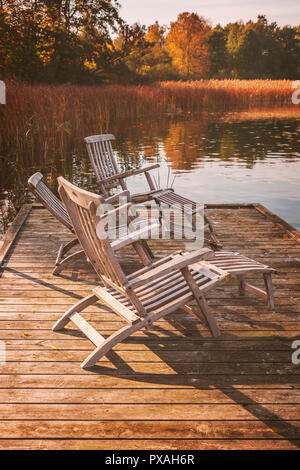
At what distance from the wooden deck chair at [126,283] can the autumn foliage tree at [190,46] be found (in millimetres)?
43611

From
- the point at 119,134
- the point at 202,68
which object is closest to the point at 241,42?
the point at 202,68

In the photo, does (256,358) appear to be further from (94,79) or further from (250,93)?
(94,79)

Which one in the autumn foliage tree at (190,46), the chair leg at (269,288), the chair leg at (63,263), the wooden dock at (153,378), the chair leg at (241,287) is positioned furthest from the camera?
the autumn foliage tree at (190,46)

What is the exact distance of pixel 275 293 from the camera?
139 inches

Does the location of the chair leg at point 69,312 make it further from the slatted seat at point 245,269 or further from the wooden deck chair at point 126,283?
the slatted seat at point 245,269

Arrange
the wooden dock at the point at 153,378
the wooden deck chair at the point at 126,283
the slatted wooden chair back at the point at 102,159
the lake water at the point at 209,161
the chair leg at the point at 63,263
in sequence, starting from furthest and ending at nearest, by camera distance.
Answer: the lake water at the point at 209,161, the slatted wooden chair back at the point at 102,159, the chair leg at the point at 63,263, the wooden deck chair at the point at 126,283, the wooden dock at the point at 153,378

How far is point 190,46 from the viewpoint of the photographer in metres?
44.2

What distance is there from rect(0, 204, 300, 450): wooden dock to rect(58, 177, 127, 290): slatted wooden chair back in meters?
0.48

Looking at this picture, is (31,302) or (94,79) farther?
(94,79)

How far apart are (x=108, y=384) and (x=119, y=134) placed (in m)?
11.9

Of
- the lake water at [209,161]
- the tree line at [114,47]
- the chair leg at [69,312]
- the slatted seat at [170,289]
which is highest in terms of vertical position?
the tree line at [114,47]

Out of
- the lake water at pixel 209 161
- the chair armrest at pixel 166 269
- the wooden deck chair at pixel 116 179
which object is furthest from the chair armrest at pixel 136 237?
the lake water at pixel 209 161

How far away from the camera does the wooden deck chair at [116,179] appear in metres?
4.74

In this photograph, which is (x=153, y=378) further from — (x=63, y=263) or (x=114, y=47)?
(x=114, y=47)
